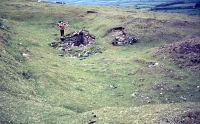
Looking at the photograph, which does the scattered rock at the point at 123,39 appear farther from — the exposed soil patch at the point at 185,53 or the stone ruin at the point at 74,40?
the exposed soil patch at the point at 185,53

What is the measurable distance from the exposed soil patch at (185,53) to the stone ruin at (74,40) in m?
12.0

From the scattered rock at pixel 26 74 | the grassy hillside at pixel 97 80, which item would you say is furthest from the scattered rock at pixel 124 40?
the scattered rock at pixel 26 74

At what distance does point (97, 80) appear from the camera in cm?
3856

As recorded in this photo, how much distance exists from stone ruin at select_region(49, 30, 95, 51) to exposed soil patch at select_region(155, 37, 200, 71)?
12006 mm

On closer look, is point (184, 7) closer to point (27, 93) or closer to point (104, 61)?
point (104, 61)

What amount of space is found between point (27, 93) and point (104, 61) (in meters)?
15.0

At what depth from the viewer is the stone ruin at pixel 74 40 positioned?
5216cm

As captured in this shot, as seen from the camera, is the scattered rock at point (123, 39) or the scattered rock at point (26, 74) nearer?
the scattered rock at point (26, 74)

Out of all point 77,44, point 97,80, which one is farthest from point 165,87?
point 77,44

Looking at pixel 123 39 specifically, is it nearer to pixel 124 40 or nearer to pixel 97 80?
pixel 124 40

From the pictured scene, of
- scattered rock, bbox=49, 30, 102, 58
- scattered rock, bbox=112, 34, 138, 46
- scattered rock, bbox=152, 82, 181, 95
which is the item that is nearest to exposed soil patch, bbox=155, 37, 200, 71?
scattered rock, bbox=152, 82, 181, 95

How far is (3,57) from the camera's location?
118 ft

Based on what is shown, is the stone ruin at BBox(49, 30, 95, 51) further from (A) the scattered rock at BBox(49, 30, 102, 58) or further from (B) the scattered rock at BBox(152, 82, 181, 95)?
(B) the scattered rock at BBox(152, 82, 181, 95)

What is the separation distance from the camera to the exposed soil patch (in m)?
41.4
